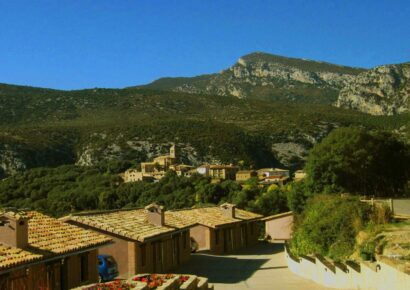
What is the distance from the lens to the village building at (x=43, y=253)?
1412 centimetres

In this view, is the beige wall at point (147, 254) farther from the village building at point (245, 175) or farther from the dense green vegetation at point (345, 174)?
the village building at point (245, 175)

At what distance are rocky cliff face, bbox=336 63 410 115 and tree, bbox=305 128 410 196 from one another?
9244 centimetres

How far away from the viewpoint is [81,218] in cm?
2441

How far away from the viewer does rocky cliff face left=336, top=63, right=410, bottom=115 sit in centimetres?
14182

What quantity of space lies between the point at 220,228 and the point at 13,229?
75.1ft

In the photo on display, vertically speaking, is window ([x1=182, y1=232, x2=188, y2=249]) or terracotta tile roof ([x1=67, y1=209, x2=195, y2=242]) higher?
terracotta tile roof ([x1=67, y1=209, x2=195, y2=242])

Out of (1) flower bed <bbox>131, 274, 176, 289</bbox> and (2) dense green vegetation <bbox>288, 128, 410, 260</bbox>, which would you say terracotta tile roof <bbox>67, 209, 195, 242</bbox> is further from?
(1) flower bed <bbox>131, 274, 176, 289</bbox>

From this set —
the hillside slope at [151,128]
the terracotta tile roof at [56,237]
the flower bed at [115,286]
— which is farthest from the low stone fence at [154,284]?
the hillside slope at [151,128]

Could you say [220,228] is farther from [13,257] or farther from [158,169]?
[158,169]

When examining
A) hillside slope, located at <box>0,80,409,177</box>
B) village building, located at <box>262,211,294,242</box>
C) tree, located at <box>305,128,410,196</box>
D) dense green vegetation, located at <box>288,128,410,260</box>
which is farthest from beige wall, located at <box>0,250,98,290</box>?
hillside slope, located at <box>0,80,409,177</box>

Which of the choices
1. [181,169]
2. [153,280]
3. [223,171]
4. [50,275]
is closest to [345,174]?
[50,275]

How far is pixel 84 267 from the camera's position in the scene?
18.2 m

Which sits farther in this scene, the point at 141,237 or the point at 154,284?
the point at 141,237

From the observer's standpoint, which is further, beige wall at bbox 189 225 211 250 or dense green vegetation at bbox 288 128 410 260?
beige wall at bbox 189 225 211 250
